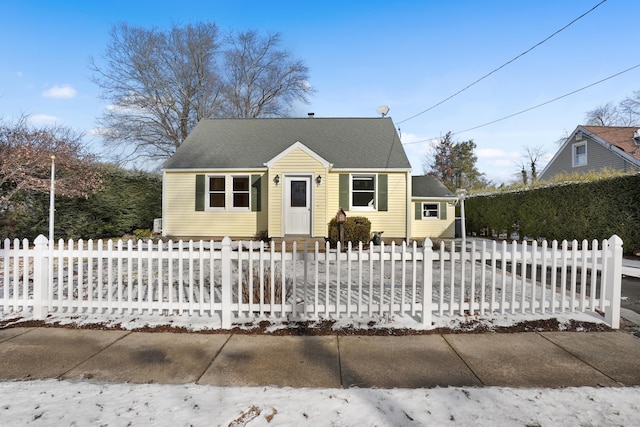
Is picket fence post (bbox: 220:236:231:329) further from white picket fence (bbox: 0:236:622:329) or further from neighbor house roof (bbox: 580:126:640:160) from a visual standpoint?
neighbor house roof (bbox: 580:126:640:160)

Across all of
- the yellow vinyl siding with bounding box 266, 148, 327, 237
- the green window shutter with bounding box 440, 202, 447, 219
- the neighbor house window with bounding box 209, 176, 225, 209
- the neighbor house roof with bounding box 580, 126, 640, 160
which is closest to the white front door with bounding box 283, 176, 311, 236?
the yellow vinyl siding with bounding box 266, 148, 327, 237

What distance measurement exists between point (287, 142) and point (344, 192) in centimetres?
385

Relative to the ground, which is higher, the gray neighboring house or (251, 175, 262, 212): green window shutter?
the gray neighboring house

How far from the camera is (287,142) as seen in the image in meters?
14.1

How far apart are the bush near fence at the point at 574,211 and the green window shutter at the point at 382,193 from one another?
259 inches

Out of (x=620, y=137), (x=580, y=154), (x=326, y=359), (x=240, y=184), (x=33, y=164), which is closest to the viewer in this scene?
(x=326, y=359)

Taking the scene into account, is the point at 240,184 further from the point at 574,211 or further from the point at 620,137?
the point at 620,137

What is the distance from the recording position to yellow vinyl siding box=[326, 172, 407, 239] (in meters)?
12.2

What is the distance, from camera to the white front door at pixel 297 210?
11.7 meters

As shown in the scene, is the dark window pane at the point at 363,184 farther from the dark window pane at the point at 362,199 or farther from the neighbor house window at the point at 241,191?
the neighbor house window at the point at 241,191

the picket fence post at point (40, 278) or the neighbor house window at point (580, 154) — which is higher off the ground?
the neighbor house window at point (580, 154)

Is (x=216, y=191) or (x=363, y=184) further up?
(x=363, y=184)

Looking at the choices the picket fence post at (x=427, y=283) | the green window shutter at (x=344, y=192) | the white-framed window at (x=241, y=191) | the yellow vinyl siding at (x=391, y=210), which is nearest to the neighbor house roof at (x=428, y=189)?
the yellow vinyl siding at (x=391, y=210)

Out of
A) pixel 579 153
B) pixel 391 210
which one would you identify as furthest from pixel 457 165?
pixel 391 210
